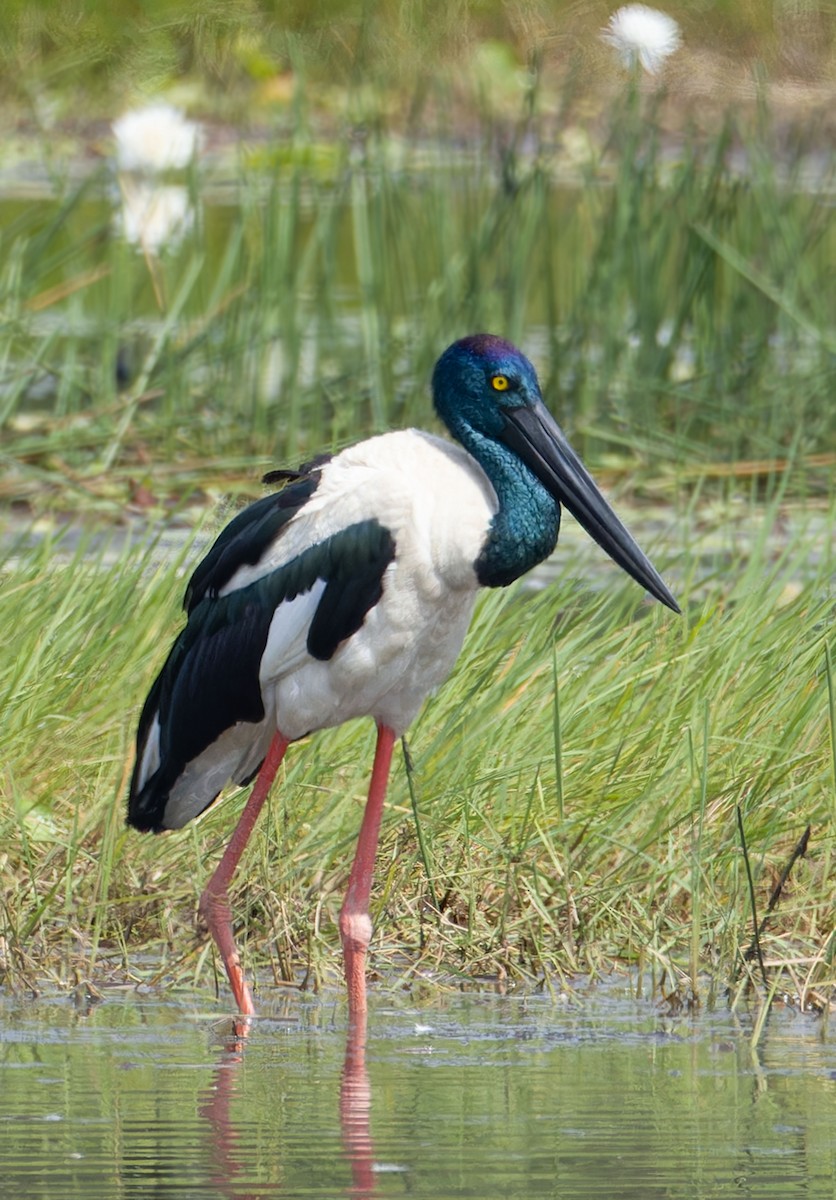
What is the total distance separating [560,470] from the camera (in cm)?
397

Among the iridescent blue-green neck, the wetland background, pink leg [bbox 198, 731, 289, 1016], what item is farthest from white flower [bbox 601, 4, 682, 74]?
pink leg [bbox 198, 731, 289, 1016]

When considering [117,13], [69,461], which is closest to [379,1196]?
[69,461]

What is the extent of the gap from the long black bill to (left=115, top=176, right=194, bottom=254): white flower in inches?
116

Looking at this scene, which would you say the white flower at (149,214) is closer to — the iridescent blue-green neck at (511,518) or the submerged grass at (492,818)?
the submerged grass at (492,818)

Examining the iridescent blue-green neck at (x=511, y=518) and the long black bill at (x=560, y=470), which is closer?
the iridescent blue-green neck at (x=511, y=518)

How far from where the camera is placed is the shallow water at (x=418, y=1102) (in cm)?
272

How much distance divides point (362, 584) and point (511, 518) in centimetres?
26

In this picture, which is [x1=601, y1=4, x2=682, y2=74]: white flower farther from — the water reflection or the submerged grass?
the water reflection

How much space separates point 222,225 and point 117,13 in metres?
3.09

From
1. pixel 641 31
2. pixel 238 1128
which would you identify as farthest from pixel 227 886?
pixel 641 31

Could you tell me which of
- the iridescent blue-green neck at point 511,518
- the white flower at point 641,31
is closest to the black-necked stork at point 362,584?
the iridescent blue-green neck at point 511,518

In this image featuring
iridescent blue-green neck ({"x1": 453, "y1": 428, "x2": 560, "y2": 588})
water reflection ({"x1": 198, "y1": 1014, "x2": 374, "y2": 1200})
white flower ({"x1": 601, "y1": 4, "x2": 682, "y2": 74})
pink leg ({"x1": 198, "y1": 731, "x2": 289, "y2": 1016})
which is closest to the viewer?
water reflection ({"x1": 198, "y1": 1014, "x2": 374, "y2": 1200})

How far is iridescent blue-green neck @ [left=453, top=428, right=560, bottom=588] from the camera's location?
3.82 metres

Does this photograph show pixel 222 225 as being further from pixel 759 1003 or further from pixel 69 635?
pixel 759 1003
